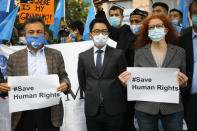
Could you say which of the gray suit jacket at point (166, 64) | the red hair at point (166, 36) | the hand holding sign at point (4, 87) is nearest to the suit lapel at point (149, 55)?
the gray suit jacket at point (166, 64)

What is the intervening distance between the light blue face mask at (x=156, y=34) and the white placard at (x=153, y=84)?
1.37 ft

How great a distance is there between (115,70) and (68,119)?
172cm

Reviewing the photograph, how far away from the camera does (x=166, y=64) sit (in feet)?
10.4

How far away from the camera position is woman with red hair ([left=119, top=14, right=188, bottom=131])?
310 cm

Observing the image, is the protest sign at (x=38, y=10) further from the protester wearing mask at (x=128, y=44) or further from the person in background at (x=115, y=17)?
the protester wearing mask at (x=128, y=44)

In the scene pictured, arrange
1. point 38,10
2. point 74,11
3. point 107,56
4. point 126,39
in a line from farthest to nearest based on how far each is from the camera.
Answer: point 74,11
point 38,10
point 126,39
point 107,56

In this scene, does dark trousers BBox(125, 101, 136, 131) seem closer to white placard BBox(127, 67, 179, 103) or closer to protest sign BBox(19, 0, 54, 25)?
white placard BBox(127, 67, 179, 103)

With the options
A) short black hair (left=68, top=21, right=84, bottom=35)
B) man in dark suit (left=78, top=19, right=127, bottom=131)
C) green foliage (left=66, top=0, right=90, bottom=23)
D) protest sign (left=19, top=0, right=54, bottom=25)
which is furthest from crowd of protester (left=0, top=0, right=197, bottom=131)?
green foliage (left=66, top=0, right=90, bottom=23)

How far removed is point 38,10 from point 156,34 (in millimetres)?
3595

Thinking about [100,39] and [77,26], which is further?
[77,26]

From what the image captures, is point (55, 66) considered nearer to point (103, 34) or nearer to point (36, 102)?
point (36, 102)

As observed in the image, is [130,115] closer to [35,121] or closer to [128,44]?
[128,44]

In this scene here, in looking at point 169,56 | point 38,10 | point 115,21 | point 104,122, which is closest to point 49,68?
point 104,122

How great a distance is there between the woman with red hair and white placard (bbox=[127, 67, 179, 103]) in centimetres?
6
